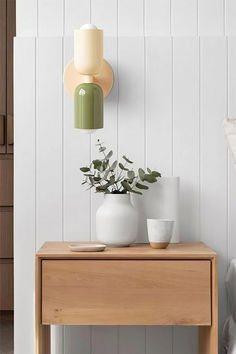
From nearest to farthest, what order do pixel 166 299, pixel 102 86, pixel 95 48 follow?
pixel 166 299, pixel 95 48, pixel 102 86

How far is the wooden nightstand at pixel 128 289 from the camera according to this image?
7.84ft

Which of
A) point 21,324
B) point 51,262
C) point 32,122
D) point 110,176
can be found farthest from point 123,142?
point 21,324

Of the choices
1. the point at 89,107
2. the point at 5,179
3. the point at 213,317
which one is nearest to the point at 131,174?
the point at 89,107

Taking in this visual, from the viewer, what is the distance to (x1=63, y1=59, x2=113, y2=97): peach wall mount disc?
277 cm

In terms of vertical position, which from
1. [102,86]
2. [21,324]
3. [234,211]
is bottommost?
[21,324]

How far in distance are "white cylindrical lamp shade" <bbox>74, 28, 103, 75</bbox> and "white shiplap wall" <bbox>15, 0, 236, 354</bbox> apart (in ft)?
0.65

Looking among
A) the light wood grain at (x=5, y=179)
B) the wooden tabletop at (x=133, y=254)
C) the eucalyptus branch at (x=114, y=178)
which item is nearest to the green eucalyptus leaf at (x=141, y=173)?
the eucalyptus branch at (x=114, y=178)

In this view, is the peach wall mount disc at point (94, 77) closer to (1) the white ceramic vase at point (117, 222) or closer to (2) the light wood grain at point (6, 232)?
(1) the white ceramic vase at point (117, 222)

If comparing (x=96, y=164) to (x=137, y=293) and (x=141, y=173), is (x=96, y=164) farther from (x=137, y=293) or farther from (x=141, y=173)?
(x=137, y=293)

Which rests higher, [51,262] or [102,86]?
[102,86]

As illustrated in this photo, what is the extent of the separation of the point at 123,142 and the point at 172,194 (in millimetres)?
297

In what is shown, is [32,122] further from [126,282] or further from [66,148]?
[126,282]

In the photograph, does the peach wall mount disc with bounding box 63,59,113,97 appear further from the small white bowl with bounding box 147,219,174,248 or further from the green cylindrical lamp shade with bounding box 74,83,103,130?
the small white bowl with bounding box 147,219,174,248

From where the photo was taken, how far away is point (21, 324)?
9.21 feet
